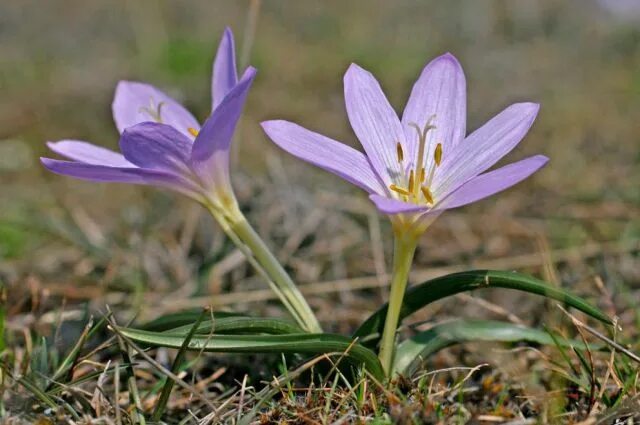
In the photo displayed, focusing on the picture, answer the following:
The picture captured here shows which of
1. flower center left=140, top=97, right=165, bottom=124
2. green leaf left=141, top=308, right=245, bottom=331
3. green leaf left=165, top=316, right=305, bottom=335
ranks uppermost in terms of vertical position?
flower center left=140, top=97, right=165, bottom=124

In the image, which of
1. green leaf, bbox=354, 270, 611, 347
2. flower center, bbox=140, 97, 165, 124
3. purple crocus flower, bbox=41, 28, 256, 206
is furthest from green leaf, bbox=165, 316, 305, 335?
flower center, bbox=140, 97, 165, 124

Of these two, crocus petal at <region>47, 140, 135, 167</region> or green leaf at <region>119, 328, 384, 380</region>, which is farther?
crocus petal at <region>47, 140, 135, 167</region>

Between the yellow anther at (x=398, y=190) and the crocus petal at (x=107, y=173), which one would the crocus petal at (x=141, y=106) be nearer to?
the crocus petal at (x=107, y=173)

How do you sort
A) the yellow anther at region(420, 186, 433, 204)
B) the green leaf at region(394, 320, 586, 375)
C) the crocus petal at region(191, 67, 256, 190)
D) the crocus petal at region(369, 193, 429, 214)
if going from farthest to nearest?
1. the green leaf at region(394, 320, 586, 375)
2. the yellow anther at region(420, 186, 433, 204)
3. the crocus petal at region(191, 67, 256, 190)
4. the crocus petal at region(369, 193, 429, 214)

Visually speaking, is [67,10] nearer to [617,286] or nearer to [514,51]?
[514,51]

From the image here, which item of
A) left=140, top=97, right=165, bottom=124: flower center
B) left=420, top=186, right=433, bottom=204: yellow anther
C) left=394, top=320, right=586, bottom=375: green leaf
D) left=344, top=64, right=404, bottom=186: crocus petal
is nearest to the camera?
left=420, top=186, right=433, bottom=204: yellow anther

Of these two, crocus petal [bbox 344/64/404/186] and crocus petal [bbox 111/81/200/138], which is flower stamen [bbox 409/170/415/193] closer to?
Result: crocus petal [bbox 344/64/404/186]

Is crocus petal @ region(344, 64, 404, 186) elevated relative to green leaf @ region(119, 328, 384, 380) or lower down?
elevated

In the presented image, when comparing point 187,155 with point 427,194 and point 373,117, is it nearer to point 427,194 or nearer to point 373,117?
point 373,117

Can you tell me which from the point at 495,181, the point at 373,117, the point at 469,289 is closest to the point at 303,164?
the point at 373,117
